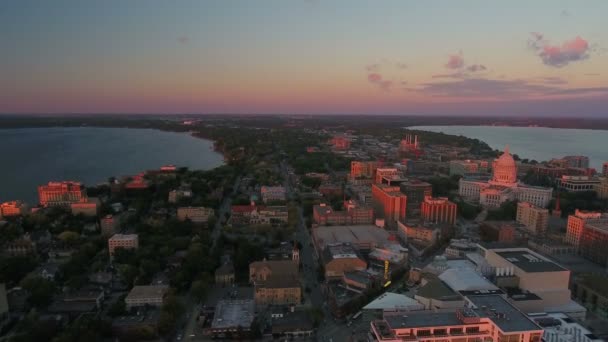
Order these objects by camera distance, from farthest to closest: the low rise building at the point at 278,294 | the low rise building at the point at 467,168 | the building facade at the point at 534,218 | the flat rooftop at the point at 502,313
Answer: the low rise building at the point at 467,168 → the building facade at the point at 534,218 → the low rise building at the point at 278,294 → the flat rooftop at the point at 502,313

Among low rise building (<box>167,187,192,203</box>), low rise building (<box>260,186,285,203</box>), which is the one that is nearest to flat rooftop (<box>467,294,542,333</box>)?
low rise building (<box>260,186,285,203</box>)

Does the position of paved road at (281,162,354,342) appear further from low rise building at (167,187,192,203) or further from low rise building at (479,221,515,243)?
low rise building at (479,221,515,243)

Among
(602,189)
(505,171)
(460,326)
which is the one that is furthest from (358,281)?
(602,189)

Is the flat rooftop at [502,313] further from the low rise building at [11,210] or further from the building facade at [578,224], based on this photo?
the low rise building at [11,210]

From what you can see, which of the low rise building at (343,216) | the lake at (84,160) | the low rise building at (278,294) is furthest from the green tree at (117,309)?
the lake at (84,160)

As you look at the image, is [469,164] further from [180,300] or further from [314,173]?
[180,300]

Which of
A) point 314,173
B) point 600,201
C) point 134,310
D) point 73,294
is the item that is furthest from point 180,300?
point 600,201

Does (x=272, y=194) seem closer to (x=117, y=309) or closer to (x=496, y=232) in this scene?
(x=496, y=232)

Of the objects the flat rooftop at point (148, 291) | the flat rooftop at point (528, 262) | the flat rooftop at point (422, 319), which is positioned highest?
the flat rooftop at point (528, 262)
